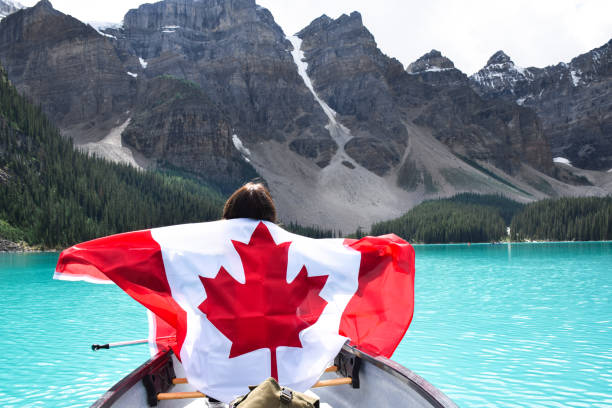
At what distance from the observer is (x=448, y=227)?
385 feet

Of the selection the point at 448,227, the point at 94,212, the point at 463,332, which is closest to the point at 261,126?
the point at 448,227

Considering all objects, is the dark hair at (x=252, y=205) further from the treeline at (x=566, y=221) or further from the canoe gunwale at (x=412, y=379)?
the treeline at (x=566, y=221)

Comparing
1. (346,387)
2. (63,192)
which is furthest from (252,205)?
(63,192)

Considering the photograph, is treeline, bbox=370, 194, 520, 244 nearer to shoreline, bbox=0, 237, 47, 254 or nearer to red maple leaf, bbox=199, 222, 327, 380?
shoreline, bbox=0, 237, 47, 254

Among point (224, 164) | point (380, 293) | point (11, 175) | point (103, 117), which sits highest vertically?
point (103, 117)

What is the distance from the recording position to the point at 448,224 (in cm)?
11862

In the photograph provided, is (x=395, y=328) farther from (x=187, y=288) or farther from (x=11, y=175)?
(x=11, y=175)

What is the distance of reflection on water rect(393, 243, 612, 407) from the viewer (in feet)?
33.5

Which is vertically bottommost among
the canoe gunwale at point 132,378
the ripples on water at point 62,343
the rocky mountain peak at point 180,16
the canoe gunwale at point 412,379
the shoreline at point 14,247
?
the shoreline at point 14,247

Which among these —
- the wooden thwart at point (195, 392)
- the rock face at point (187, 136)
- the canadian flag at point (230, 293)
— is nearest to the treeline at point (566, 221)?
the rock face at point (187, 136)

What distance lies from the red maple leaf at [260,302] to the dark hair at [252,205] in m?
0.15

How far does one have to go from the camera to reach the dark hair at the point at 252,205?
16.3ft

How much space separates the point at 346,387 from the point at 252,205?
2279mm

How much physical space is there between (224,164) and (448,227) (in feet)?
220
